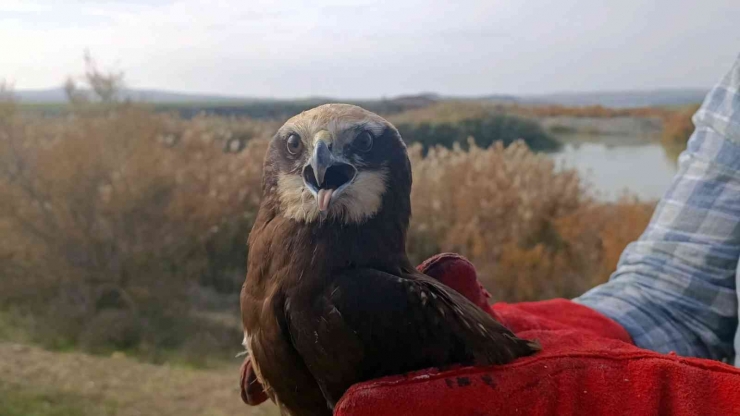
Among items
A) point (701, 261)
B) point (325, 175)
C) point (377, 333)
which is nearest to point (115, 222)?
point (325, 175)

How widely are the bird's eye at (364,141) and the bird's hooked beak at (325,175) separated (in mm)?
78

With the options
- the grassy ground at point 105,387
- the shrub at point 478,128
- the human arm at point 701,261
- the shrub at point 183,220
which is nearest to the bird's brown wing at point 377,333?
the human arm at point 701,261

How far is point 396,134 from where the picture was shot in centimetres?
191

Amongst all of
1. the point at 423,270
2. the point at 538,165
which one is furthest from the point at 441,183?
the point at 423,270

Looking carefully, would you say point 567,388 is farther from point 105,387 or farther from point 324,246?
point 105,387

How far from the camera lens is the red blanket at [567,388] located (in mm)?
1476

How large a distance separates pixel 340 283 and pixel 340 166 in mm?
390

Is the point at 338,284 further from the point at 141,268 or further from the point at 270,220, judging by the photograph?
the point at 141,268

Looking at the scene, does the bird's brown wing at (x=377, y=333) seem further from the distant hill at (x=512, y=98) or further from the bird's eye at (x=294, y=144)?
the distant hill at (x=512, y=98)

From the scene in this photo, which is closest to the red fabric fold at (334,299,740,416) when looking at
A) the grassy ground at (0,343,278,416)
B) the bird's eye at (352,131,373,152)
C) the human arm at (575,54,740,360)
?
the bird's eye at (352,131,373,152)

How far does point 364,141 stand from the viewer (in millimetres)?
1841

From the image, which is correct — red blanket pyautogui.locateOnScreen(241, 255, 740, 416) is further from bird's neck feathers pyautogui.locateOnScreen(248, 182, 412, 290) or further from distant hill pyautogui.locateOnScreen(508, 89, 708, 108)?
distant hill pyautogui.locateOnScreen(508, 89, 708, 108)

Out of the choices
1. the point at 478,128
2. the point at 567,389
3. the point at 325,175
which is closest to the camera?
the point at 567,389

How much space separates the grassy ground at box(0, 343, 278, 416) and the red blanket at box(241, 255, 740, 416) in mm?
3119
